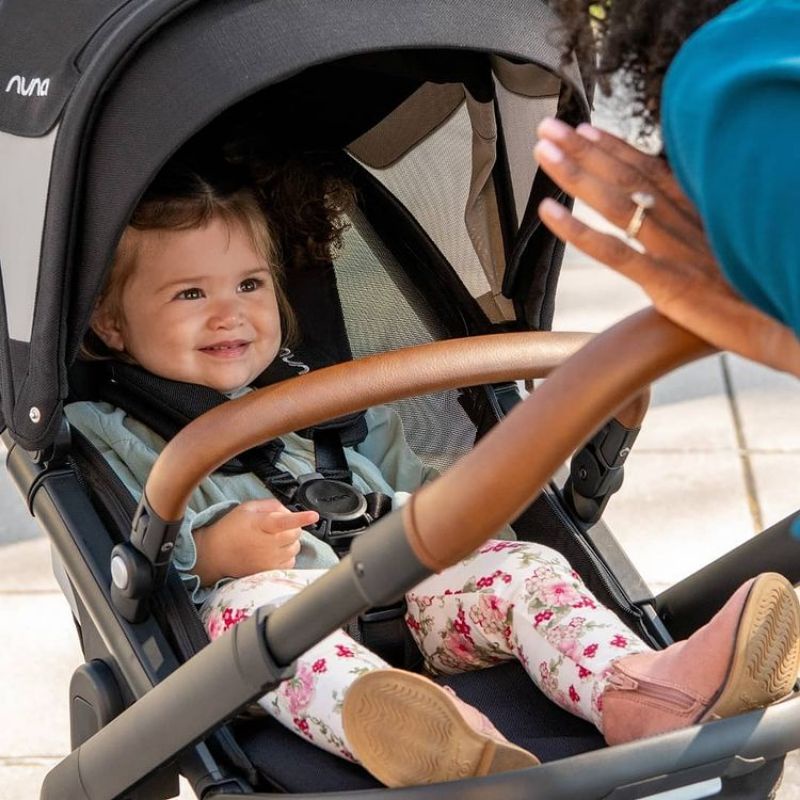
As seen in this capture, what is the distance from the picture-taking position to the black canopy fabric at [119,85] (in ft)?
5.91

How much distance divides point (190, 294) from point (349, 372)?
0.75 m

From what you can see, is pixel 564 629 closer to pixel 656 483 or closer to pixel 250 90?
pixel 250 90

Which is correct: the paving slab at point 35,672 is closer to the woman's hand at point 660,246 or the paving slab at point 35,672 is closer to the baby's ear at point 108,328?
the baby's ear at point 108,328

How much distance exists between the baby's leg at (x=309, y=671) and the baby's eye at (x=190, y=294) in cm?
49

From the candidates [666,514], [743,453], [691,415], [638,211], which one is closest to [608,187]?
[638,211]

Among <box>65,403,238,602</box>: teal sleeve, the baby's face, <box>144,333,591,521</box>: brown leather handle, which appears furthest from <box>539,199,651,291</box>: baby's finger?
the baby's face

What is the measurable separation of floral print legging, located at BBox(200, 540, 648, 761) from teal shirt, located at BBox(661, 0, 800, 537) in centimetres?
93

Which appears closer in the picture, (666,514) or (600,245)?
(600,245)

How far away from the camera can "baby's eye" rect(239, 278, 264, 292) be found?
2.38 m

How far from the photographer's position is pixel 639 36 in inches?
51.0

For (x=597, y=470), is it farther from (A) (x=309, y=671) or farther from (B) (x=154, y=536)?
(B) (x=154, y=536)

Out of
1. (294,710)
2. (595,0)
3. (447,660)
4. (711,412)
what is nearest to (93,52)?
(595,0)

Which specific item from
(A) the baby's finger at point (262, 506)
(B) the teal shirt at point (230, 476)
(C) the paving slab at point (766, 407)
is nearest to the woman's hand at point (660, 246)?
(A) the baby's finger at point (262, 506)

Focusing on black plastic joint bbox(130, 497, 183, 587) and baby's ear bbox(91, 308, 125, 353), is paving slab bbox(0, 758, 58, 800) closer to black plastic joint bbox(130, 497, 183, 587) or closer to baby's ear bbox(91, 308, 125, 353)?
baby's ear bbox(91, 308, 125, 353)
